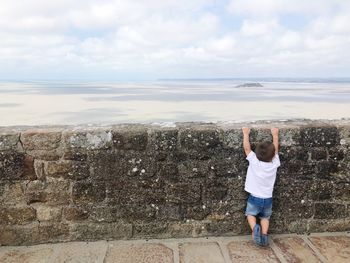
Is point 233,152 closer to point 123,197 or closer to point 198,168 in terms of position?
point 198,168

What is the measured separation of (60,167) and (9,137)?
0.53 meters

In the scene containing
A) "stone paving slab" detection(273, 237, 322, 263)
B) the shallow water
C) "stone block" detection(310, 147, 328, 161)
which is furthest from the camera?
the shallow water

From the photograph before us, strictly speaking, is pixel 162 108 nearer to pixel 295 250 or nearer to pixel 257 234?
pixel 257 234

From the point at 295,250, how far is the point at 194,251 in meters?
0.90

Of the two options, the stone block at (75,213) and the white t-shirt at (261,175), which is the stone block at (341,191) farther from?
the stone block at (75,213)

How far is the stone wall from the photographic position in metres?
3.60

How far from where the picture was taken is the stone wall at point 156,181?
360 cm

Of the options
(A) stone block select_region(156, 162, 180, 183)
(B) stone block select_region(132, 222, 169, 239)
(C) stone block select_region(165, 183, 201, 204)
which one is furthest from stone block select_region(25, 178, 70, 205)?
(C) stone block select_region(165, 183, 201, 204)

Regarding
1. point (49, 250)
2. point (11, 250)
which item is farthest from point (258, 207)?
point (11, 250)

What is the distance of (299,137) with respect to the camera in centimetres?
373

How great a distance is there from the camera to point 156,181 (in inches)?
146

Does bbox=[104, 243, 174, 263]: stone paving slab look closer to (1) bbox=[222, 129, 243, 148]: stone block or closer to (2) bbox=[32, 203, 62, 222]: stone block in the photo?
(2) bbox=[32, 203, 62, 222]: stone block

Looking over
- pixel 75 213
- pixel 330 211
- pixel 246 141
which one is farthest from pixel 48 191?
pixel 330 211

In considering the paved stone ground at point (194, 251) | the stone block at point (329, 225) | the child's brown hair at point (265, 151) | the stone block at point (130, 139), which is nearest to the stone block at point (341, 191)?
the stone block at point (329, 225)
